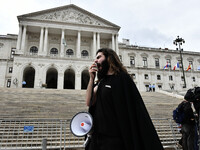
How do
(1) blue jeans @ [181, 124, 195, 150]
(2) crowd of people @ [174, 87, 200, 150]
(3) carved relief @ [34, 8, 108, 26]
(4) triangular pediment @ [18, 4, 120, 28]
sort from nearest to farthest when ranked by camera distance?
1. (2) crowd of people @ [174, 87, 200, 150]
2. (1) blue jeans @ [181, 124, 195, 150]
3. (4) triangular pediment @ [18, 4, 120, 28]
4. (3) carved relief @ [34, 8, 108, 26]

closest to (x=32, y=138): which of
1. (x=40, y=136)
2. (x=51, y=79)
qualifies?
(x=40, y=136)

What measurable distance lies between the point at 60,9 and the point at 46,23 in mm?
4806

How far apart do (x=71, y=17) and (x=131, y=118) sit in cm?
3753

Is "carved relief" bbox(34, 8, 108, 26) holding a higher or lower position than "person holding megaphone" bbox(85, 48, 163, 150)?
higher

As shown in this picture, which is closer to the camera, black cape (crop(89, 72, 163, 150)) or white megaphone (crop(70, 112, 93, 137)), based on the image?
black cape (crop(89, 72, 163, 150))

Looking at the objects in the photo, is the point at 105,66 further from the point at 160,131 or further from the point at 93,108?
the point at 160,131

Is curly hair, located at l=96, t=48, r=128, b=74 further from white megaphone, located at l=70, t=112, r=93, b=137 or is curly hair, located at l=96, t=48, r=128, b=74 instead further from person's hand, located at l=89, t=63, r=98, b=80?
white megaphone, located at l=70, t=112, r=93, b=137

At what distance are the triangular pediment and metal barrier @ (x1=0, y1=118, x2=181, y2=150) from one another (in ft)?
106

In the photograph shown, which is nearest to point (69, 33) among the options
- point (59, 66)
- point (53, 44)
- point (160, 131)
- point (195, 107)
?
point (53, 44)

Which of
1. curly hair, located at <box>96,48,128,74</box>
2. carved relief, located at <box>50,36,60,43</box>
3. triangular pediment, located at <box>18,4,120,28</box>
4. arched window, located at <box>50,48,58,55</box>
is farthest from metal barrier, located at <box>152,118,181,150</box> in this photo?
carved relief, located at <box>50,36,60,43</box>

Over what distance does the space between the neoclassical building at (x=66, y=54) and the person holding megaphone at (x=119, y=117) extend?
28.2 m

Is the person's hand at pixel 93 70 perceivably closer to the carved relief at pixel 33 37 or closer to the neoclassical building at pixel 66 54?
the neoclassical building at pixel 66 54

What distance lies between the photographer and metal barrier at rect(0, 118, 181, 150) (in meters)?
5.23

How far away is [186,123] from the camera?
4594mm
